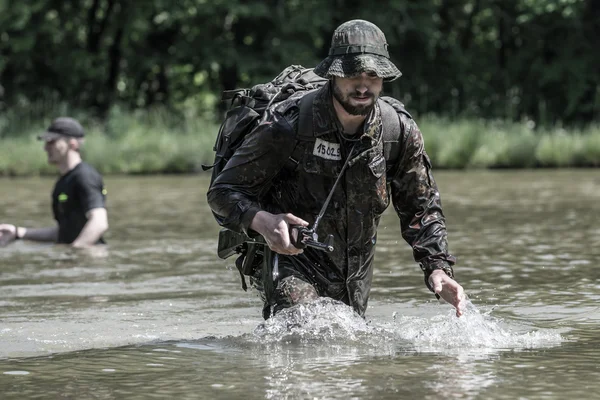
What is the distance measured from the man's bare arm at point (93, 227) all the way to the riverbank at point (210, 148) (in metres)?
14.8

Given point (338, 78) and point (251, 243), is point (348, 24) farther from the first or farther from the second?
point (251, 243)

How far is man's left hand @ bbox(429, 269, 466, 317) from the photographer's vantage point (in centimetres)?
627

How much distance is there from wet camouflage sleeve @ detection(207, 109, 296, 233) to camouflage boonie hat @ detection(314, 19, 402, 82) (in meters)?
0.36

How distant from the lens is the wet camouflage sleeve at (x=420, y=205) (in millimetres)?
6344

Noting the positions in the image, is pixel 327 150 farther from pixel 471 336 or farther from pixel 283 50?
pixel 283 50

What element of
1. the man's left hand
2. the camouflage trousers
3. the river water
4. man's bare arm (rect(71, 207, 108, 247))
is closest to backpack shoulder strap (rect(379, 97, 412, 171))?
the man's left hand

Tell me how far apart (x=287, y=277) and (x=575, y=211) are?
9563 millimetres

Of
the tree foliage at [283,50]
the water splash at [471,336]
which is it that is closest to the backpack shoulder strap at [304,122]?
the water splash at [471,336]

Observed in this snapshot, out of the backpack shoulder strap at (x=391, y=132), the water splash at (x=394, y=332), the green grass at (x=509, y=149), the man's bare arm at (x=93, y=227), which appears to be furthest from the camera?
the green grass at (x=509, y=149)

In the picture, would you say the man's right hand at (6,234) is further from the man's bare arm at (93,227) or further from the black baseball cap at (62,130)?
the black baseball cap at (62,130)

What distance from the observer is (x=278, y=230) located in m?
5.84

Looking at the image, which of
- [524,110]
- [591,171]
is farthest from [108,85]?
[591,171]

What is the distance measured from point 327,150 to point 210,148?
20.8 meters

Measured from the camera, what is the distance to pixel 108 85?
36.7 m
